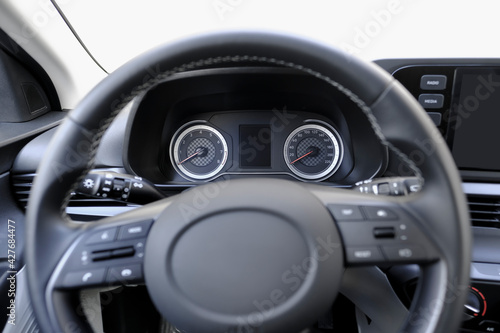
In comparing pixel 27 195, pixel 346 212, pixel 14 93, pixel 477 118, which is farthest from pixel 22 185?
pixel 477 118

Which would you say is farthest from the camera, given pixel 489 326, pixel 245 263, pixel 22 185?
pixel 22 185

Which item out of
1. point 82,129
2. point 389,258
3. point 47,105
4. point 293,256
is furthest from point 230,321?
point 47,105

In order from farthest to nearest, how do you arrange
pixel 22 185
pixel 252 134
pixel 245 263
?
1. pixel 252 134
2. pixel 22 185
3. pixel 245 263

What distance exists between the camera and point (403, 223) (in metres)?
0.69

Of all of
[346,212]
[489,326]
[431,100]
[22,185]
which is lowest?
[489,326]

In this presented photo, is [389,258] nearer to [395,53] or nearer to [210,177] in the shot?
[395,53]

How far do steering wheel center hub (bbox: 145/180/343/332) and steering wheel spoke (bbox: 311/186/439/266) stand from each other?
2cm

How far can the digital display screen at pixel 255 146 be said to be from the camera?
152 centimetres

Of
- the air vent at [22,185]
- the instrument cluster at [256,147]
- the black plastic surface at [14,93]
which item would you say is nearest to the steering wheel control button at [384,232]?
the instrument cluster at [256,147]

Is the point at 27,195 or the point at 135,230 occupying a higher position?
the point at 135,230

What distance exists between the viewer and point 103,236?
72 centimetres

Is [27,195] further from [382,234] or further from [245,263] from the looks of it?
[382,234]

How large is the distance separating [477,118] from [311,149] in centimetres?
55

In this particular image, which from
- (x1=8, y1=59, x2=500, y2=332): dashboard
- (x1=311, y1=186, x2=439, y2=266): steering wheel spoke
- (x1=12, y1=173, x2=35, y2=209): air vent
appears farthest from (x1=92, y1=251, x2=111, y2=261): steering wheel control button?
(x1=12, y1=173, x2=35, y2=209): air vent
